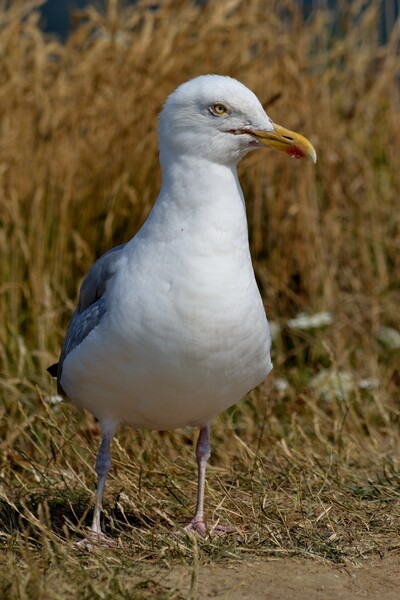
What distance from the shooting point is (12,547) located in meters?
3.52

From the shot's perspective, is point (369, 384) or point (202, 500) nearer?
point (202, 500)

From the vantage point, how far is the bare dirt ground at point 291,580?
3.19 meters

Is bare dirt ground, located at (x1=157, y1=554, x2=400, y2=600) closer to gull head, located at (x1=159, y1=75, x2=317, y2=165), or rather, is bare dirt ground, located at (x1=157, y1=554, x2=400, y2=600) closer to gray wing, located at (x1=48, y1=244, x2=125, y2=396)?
gray wing, located at (x1=48, y1=244, x2=125, y2=396)

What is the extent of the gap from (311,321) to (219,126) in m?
2.34

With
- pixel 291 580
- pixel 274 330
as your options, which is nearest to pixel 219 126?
pixel 291 580

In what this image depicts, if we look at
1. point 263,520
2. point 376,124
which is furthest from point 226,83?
point 376,124

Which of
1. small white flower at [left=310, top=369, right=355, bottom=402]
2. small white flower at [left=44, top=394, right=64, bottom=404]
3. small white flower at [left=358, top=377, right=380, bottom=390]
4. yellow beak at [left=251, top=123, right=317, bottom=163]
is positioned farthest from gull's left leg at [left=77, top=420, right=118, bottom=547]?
small white flower at [left=358, top=377, right=380, bottom=390]

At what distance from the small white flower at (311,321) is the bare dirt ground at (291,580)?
92.4 inches

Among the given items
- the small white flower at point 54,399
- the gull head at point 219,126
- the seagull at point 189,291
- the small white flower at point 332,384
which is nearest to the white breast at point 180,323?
the seagull at point 189,291

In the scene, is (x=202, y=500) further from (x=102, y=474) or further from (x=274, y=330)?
(x=274, y=330)

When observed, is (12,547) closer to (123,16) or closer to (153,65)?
(153,65)

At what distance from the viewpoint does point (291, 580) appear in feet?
10.8

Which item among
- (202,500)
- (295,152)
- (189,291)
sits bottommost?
(202,500)

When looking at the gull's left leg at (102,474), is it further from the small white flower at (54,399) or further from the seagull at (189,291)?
the small white flower at (54,399)
